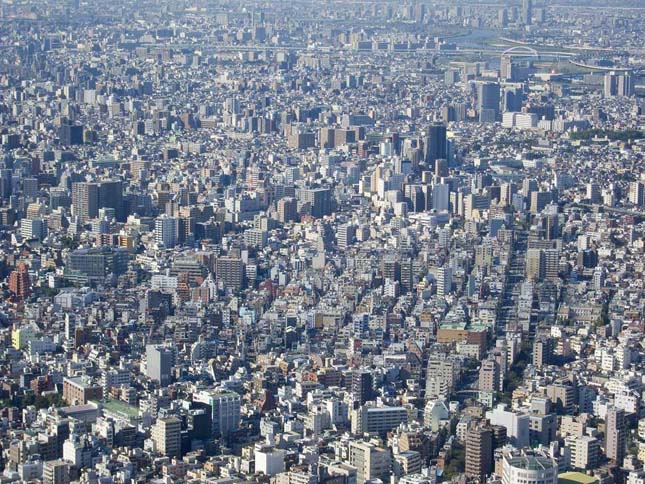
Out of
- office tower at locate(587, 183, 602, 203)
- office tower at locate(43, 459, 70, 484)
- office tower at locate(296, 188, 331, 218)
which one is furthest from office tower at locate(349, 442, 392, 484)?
office tower at locate(587, 183, 602, 203)

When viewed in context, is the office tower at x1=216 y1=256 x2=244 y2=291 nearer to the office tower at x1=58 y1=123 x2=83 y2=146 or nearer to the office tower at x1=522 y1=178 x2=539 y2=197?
the office tower at x1=522 y1=178 x2=539 y2=197

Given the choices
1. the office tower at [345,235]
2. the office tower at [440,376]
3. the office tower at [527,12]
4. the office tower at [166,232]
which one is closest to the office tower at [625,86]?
the office tower at [527,12]

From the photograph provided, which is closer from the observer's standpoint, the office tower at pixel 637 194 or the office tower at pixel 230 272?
the office tower at pixel 230 272

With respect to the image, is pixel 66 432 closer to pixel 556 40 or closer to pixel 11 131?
pixel 11 131

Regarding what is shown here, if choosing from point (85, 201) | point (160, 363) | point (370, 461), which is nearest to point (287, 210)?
point (85, 201)

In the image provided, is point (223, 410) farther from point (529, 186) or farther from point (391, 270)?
point (529, 186)

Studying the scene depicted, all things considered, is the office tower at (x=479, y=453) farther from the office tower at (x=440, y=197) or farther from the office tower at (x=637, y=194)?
the office tower at (x=637, y=194)

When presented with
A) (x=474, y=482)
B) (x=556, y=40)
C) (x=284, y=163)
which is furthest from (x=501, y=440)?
(x=556, y=40)
